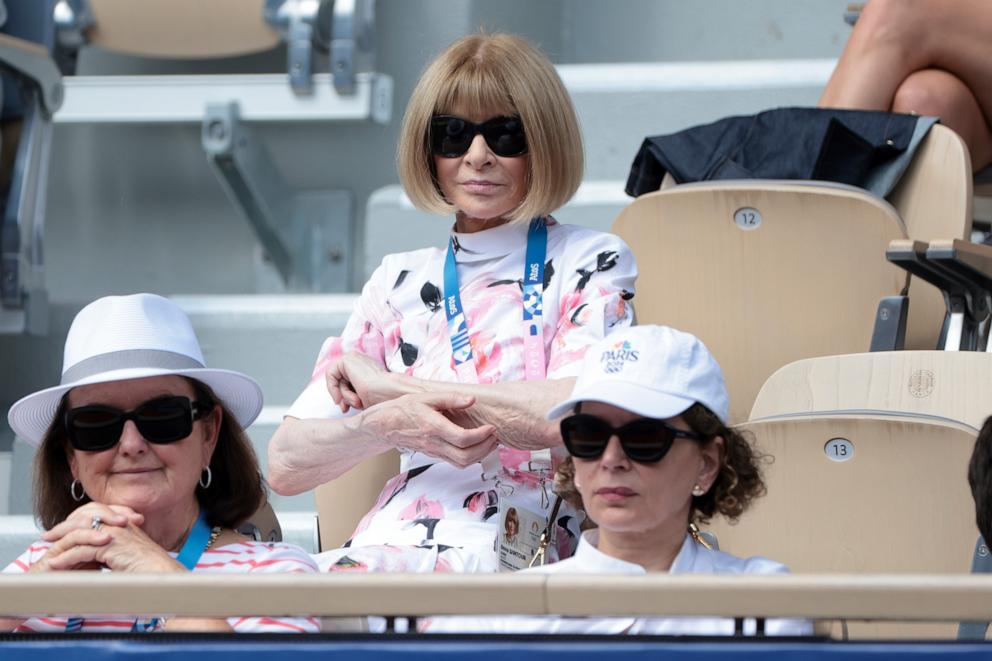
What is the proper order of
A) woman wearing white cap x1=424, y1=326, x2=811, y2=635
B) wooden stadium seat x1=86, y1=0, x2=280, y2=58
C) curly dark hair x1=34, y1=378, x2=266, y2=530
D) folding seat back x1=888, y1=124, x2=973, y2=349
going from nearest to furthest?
woman wearing white cap x1=424, y1=326, x2=811, y2=635 → curly dark hair x1=34, y1=378, x2=266, y2=530 → folding seat back x1=888, y1=124, x2=973, y2=349 → wooden stadium seat x1=86, y1=0, x2=280, y2=58

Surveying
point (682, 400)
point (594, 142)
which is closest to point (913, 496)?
point (682, 400)

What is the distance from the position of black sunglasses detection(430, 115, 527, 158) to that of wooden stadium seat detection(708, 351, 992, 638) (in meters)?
0.45

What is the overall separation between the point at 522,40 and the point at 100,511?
845 mm

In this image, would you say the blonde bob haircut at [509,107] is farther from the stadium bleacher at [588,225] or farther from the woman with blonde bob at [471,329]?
the stadium bleacher at [588,225]

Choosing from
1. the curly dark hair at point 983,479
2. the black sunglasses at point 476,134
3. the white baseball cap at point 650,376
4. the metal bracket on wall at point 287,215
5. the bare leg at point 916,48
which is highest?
the bare leg at point 916,48

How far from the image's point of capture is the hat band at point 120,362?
167 cm

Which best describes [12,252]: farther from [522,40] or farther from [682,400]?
[682,400]

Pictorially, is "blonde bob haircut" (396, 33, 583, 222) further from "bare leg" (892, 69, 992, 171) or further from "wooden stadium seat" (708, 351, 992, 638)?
"bare leg" (892, 69, 992, 171)

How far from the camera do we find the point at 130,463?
5.34 ft

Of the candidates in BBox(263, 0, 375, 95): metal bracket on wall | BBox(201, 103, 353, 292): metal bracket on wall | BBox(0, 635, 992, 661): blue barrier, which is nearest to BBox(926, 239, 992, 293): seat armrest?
BBox(0, 635, 992, 661): blue barrier

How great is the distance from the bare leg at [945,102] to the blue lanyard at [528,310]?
3.71 feet

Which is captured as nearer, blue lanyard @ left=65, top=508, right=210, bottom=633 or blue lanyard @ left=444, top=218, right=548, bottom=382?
blue lanyard @ left=65, top=508, right=210, bottom=633

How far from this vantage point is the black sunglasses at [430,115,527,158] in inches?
77.0

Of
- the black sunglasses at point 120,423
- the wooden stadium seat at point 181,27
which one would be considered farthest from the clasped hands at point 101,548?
the wooden stadium seat at point 181,27
